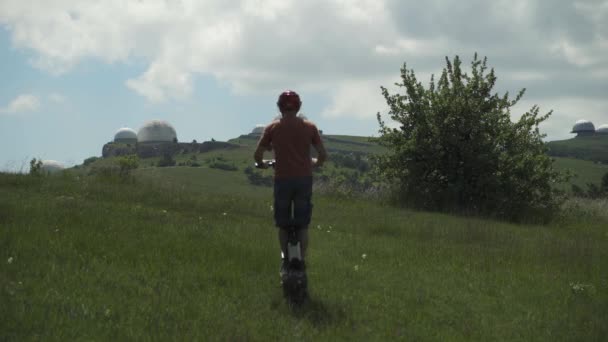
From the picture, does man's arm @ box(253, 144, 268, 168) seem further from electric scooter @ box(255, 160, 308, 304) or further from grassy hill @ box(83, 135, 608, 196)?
grassy hill @ box(83, 135, 608, 196)

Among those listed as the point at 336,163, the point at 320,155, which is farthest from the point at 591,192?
the point at 336,163

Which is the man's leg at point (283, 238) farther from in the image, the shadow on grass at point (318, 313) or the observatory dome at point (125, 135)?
the observatory dome at point (125, 135)

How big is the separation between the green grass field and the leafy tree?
31.6 feet

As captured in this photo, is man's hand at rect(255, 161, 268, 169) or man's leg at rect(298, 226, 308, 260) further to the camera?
man's hand at rect(255, 161, 268, 169)

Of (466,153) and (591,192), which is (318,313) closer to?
(466,153)

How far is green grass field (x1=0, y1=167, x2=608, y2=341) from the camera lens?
5.95m

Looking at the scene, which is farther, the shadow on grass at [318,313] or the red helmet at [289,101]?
the red helmet at [289,101]

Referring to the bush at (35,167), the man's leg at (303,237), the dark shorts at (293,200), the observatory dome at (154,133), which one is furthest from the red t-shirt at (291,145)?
the observatory dome at (154,133)

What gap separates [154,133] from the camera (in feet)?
528


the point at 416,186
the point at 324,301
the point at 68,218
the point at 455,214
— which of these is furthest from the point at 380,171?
the point at 324,301

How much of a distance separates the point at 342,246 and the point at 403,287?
9.78 ft

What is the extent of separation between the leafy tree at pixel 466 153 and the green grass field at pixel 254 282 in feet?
31.6

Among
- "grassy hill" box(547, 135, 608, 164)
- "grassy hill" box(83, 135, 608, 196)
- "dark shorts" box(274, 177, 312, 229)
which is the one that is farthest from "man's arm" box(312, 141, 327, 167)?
"grassy hill" box(547, 135, 608, 164)

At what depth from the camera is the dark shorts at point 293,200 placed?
22.6ft
